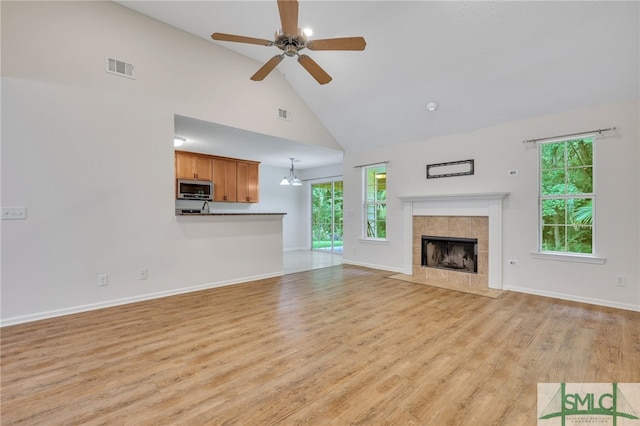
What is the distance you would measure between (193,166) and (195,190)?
0.57 m

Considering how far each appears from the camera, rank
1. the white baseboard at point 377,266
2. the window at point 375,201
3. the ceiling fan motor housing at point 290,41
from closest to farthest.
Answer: the ceiling fan motor housing at point 290,41 → the white baseboard at point 377,266 → the window at point 375,201

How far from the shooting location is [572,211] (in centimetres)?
410

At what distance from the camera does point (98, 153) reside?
11.8 ft

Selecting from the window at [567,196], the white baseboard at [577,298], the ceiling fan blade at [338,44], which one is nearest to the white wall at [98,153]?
the ceiling fan blade at [338,44]

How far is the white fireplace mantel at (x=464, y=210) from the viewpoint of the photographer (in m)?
4.61

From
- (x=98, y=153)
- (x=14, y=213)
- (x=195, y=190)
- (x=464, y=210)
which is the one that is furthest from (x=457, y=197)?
(x=14, y=213)

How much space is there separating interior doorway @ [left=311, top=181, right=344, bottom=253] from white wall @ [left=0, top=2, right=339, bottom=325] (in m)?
4.67

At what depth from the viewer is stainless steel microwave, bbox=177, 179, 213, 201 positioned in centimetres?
A: 668

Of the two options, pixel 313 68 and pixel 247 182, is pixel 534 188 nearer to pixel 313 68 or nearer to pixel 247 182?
pixel 313 68

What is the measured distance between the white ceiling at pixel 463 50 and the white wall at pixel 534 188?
0.74 feet

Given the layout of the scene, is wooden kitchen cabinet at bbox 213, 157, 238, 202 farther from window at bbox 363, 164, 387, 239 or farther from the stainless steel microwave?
window at bbox 363, 164, 387, 239

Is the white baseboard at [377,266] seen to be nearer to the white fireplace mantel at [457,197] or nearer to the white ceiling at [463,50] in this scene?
the white fireplace mantel at [457,197]

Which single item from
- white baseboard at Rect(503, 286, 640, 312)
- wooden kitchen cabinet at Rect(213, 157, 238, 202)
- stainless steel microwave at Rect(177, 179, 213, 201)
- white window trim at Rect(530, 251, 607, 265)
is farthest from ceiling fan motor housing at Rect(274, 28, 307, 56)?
wooden kitchen cabinet at Rect(213, 157, 238, 202)

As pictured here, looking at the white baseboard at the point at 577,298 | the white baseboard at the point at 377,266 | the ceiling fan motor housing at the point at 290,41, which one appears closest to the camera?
the ceiling fan motor housing at the point at 290,41
